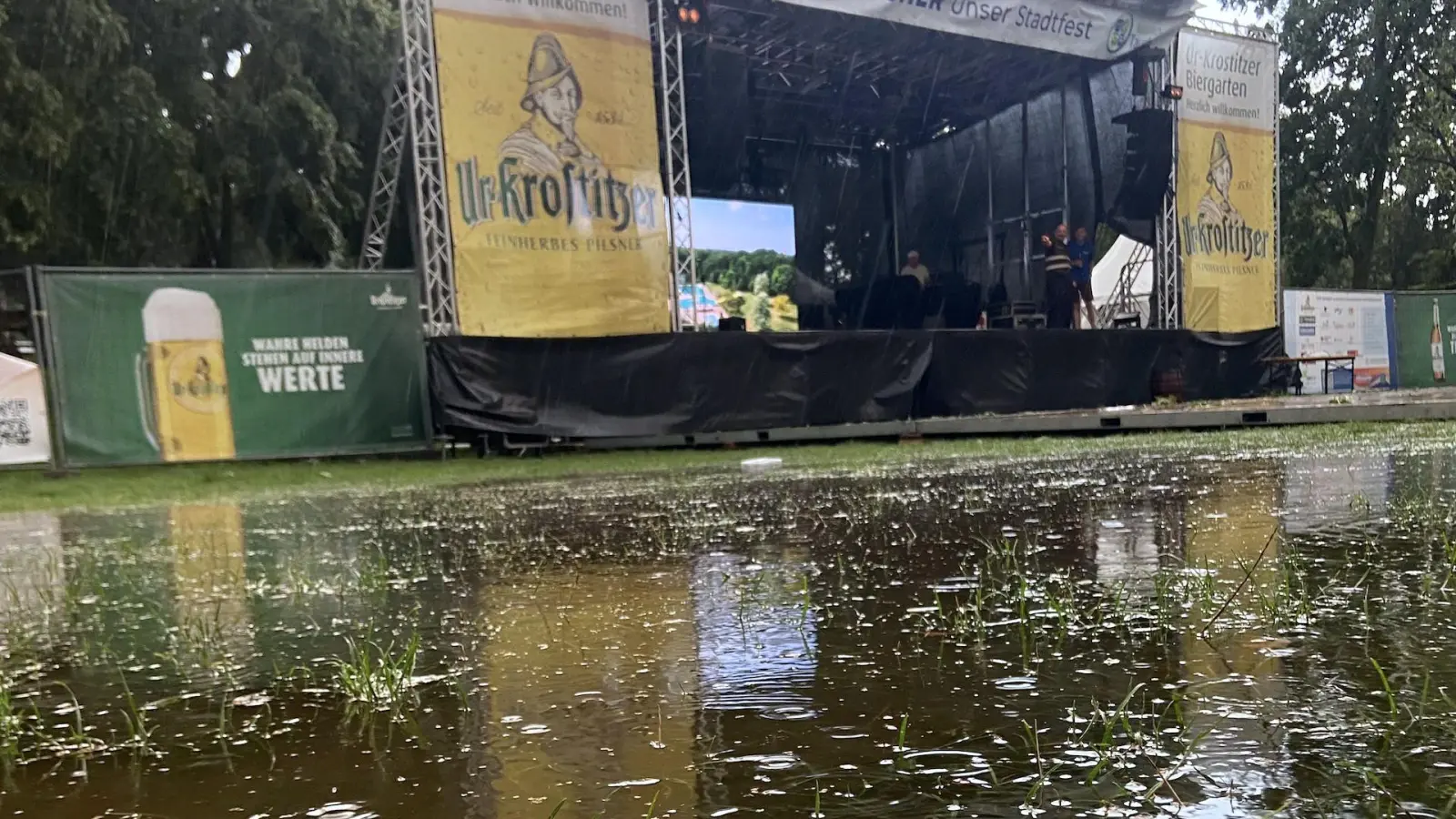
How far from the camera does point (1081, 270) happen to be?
48.6 feet

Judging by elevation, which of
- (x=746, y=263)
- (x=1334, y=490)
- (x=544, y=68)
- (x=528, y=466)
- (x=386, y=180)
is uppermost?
(x=544, y=68)

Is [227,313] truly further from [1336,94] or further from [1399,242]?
[1399,242]

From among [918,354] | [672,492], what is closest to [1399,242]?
[918,354]

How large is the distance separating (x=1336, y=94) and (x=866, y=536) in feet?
82.8

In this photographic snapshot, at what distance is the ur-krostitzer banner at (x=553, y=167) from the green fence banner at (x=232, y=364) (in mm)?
1072

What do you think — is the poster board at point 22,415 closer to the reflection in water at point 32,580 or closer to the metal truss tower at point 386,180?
the reflection in water at point 32,580

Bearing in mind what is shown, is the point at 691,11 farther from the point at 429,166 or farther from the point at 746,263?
the point at 746,263

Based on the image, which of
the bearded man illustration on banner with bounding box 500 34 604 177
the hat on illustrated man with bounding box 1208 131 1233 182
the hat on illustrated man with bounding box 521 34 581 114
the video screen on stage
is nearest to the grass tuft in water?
the bearded man illustration on banner with bounding box 500 34 604 177

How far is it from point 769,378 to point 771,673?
905cm

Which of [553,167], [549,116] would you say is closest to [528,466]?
[553,167]

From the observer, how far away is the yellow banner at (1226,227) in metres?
14.8

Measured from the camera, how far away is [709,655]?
1.92m

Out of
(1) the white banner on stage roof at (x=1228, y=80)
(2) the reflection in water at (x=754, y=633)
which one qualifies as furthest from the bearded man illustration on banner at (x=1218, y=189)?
(2) the reflection in water at (x=754, y=633)

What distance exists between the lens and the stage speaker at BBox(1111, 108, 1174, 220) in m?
14.1
